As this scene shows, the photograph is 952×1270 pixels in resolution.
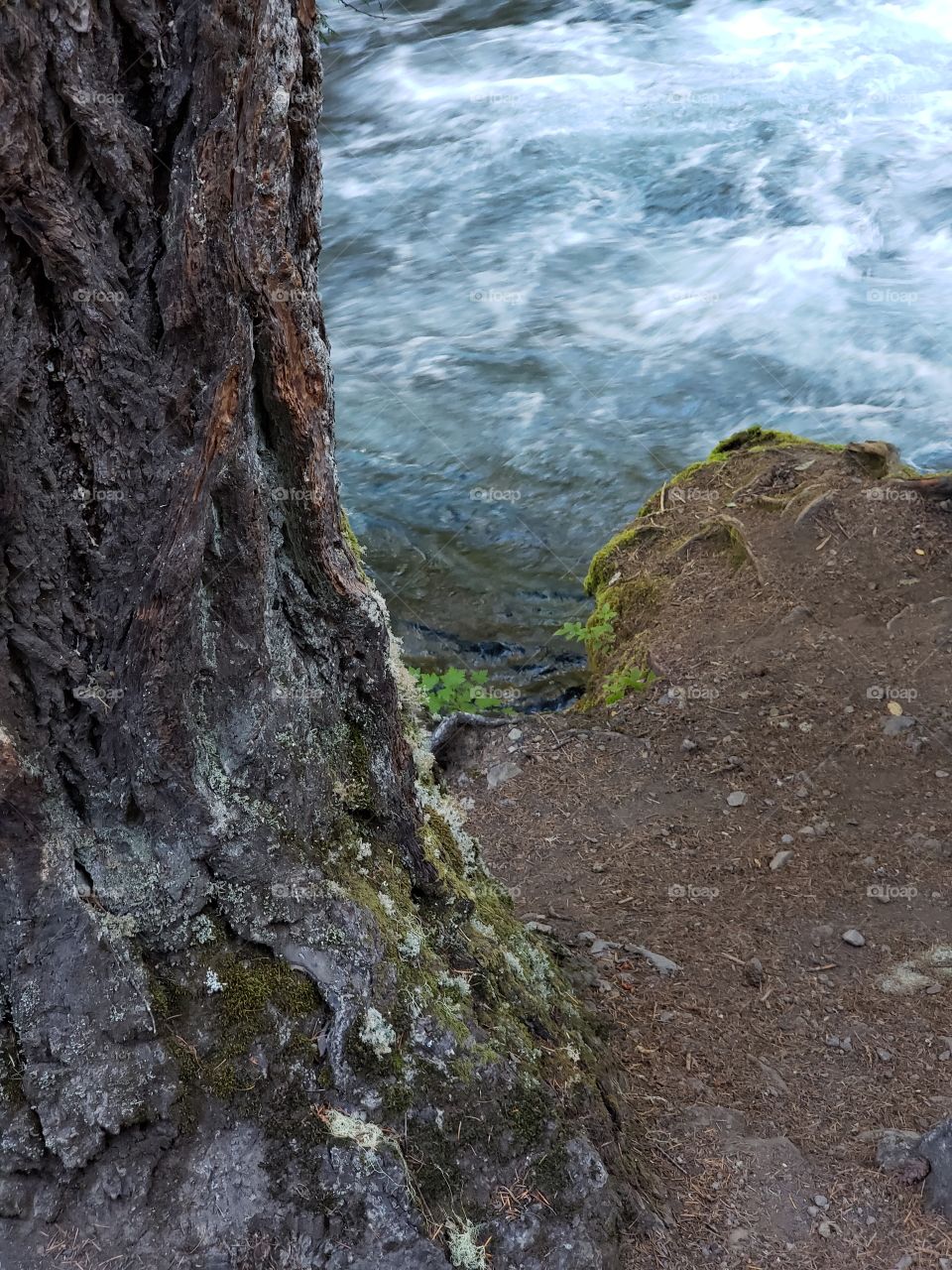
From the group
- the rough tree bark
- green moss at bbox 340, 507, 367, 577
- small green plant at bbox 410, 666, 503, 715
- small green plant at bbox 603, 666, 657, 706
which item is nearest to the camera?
the rough tree bark

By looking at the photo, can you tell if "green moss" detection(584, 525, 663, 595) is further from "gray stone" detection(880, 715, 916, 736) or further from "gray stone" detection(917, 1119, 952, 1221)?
"gray stone" detection(917, 1119, 952, 1221)

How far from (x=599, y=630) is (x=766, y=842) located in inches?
91.4

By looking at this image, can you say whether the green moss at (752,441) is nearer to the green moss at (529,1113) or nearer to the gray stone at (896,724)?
the gray stone at (896,724)

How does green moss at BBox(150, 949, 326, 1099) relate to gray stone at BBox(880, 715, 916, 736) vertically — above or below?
above

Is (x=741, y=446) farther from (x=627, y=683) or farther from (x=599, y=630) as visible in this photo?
(x=627, y=683)

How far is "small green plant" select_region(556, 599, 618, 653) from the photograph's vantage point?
6594 mm

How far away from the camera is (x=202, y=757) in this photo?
2.39 meters

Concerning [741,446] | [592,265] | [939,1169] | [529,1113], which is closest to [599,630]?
[741,446]

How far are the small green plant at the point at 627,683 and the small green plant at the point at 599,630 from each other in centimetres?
60

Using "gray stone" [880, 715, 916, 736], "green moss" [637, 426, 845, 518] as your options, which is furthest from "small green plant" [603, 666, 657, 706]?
"green moss" [637, 426, 845, 518]

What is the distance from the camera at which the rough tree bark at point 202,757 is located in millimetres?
1953

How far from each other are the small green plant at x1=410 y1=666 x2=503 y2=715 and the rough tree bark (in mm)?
3854

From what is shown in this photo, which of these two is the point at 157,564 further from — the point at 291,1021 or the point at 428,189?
the point at 428,189

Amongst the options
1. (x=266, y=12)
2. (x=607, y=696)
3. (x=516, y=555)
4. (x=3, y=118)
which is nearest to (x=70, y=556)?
(x=3, y=118)
